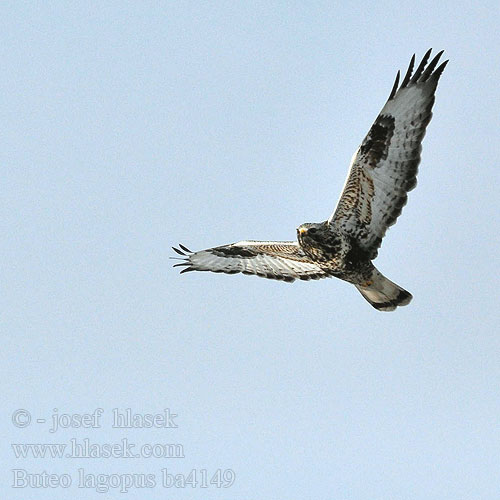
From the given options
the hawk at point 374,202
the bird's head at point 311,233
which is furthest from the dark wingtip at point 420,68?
the bird's head at point 311,233

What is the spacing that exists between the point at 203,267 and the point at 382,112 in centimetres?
408

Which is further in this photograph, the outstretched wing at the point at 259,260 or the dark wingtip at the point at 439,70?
the outstretched wing at the point at 259,260

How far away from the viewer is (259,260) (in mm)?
17859

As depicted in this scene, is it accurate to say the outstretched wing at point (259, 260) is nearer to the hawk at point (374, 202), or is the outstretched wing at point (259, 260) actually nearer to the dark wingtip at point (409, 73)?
the hawk at point (374, 202)

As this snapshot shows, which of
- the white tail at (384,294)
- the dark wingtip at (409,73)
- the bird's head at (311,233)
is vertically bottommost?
the white tail at (384,294)

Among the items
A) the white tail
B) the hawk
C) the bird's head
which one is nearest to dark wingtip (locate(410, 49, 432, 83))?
the hawk

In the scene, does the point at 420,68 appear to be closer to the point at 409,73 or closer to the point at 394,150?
the point at 409,73

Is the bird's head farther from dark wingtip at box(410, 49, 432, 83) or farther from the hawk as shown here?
dark wingtip at box(410, 49, 432, 83)

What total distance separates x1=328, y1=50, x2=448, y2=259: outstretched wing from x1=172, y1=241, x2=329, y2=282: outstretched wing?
1.87 m

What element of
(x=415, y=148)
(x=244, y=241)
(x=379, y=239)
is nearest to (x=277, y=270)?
(x=244, y=241)

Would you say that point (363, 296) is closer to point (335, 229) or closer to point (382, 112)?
point (335, 229)

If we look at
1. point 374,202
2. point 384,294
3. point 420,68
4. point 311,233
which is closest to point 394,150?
point 374,202

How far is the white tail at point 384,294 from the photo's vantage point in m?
16.9

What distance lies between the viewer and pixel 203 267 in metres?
17.8
